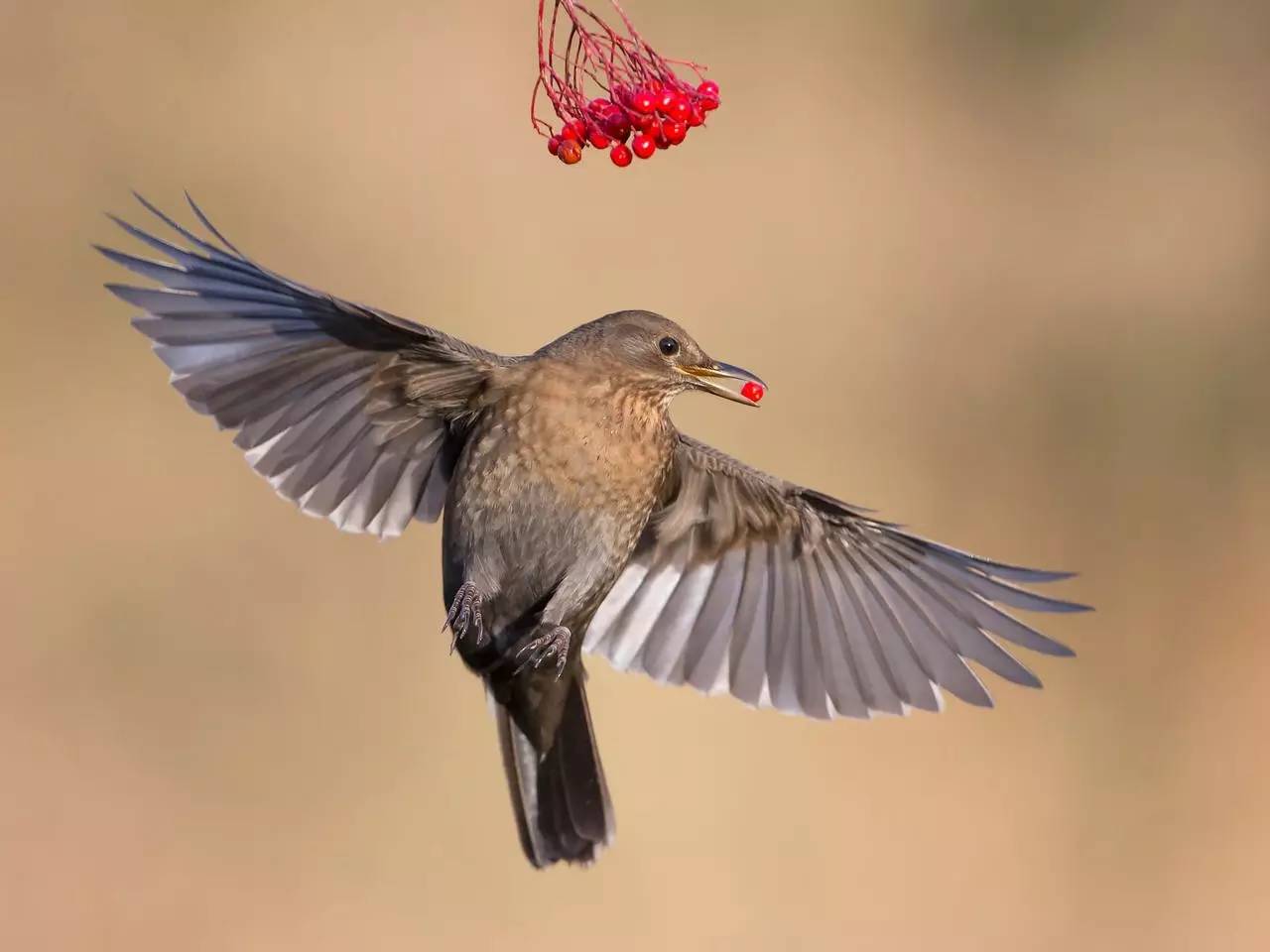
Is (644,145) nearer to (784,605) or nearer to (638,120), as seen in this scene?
(638,120)

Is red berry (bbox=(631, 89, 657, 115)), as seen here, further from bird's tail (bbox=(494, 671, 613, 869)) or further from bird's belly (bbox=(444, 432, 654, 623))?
bird's tail (bbox=(494, 671, 613, 869))

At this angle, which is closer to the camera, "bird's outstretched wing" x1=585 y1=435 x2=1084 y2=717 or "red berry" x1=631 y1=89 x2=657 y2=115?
"red berry" x1=631 y1=89 x2=657 y2=115

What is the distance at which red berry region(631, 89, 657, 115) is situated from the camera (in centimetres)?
377

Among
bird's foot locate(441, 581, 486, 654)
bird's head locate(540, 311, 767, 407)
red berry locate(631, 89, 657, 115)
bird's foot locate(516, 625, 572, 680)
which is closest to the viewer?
red berry locate(631, 89, 657, 115)

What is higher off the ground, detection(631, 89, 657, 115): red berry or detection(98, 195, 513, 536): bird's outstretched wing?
detection(631, 89, 657, 115): red berry

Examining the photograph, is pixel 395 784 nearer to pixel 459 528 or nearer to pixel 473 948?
pixel 473 948

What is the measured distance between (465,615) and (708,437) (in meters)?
2.93

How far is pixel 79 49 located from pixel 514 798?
14.3ft

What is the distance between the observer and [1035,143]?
8109 millimetres

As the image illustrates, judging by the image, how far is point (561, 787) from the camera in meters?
4.96

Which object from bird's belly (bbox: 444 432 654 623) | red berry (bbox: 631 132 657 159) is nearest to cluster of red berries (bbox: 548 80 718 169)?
red berry (bbox: 631 132 657 159)

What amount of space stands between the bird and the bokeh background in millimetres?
1865

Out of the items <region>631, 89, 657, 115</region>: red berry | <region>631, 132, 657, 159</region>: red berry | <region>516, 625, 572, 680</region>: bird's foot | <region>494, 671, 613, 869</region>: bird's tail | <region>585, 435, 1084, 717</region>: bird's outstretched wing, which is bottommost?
<region>494, 671, 613, 869</region>: bird's tail

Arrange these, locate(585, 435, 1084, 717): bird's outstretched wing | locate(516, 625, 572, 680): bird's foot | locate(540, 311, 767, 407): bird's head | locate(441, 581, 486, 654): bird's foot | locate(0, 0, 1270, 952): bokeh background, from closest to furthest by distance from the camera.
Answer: locate(441, 581, 486, 654): bird's foot, locate(516, 625, 572, 680): bird's foot, locate(540, 311, 767, 407): bird's head, locate(585, 435, 1084, 717): bird's outstretched wing, locate(0, 0, 1270, 952): bokeh background
